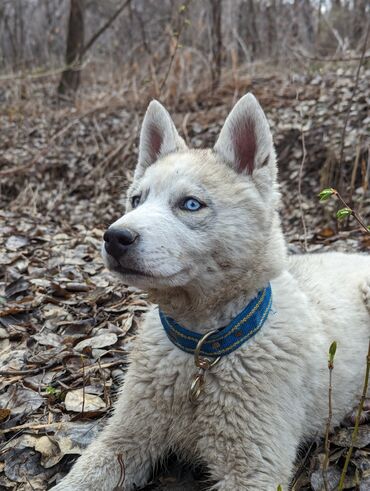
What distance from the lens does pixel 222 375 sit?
2.36m

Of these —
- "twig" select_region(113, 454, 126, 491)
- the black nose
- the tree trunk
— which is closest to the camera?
the black nose

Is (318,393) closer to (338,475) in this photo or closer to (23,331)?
(338,475)

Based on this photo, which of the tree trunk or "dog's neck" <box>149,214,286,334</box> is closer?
"dog's neck" <box>149,214,286,334</box>

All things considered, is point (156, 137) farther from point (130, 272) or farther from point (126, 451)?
point (126, 451)

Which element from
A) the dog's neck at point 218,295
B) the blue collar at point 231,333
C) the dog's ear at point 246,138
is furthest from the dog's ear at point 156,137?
the blue collar at point 231,333

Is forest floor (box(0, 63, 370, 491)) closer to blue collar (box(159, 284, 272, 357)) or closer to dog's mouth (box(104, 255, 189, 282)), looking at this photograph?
blue collar (box(159, 284, 272, 357))

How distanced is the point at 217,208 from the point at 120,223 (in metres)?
0.49

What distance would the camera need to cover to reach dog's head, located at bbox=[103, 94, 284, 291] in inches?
85.6

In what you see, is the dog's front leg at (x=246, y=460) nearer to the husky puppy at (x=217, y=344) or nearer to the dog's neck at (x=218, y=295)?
the husky puppy at (x=217, y=344)

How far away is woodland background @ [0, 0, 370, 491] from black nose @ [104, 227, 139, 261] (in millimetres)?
1164

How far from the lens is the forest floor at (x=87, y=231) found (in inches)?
108

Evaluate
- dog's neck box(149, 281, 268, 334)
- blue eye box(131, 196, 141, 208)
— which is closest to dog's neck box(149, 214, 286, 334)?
dog's neck box(149, 281, 268, 334)

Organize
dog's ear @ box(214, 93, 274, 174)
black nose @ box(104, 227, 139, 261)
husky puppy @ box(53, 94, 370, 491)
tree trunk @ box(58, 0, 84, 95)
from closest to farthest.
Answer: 1. black nose @ box(104, 227, 139, 261)
2. husky puppy @ box(53, 94, 370, 491)
3. dog's ear @ box(214, 93, 274, 174)
4. tree trunk @ box(58, 0, 84, 95)

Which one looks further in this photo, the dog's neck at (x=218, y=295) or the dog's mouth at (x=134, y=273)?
the dog's neck at (x=218, y=295)
